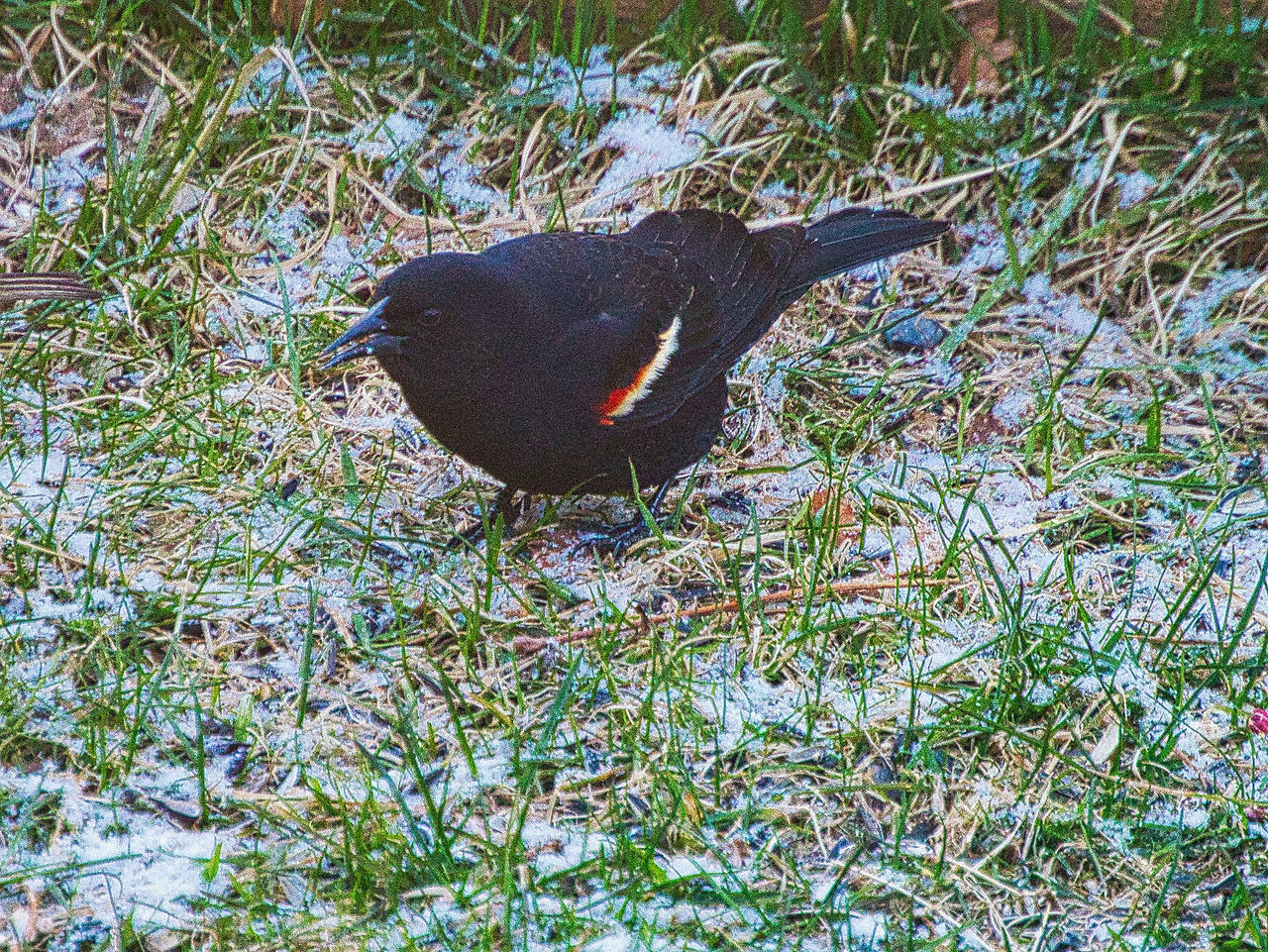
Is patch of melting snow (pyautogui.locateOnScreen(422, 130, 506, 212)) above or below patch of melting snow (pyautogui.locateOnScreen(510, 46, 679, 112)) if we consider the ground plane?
below

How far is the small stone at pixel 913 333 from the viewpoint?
4805 millimetres

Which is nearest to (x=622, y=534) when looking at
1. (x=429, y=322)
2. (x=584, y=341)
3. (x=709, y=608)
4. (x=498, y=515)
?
(x=498, y=515)

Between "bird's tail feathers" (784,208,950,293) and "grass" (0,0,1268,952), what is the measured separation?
33cm

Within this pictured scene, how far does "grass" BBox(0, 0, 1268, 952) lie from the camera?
2.85m

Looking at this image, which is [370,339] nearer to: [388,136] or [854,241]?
[854,241]

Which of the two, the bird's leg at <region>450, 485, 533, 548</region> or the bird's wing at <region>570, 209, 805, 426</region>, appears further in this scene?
the bird's leg at <region>450, 485, 533, 548</region>

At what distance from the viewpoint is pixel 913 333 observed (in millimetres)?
4836

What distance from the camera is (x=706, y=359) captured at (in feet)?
13.4

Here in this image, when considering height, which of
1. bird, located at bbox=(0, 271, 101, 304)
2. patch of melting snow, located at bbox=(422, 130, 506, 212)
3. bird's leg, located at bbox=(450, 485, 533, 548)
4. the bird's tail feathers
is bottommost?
bird's leg, located at bbox=(450, 485, 533, 548)

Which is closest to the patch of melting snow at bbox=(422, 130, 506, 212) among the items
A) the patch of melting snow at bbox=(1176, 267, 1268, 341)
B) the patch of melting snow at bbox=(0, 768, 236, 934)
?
the patch of melting snow at bbox=(1176, 267, 1268, 341)

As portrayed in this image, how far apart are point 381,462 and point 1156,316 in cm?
266

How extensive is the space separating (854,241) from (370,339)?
68.2 inches

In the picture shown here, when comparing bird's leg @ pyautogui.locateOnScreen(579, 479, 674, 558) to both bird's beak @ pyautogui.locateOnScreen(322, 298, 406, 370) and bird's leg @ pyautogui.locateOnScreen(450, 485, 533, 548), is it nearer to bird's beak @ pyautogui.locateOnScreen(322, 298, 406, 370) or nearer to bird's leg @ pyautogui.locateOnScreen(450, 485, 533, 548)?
bird's leg @ pyautogui.locateOnScreen(450, 485, 533, 548)

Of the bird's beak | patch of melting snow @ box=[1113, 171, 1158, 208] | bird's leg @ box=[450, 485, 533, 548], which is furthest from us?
patch of melting snow @ box=[1113, 171, 1158, 208]
